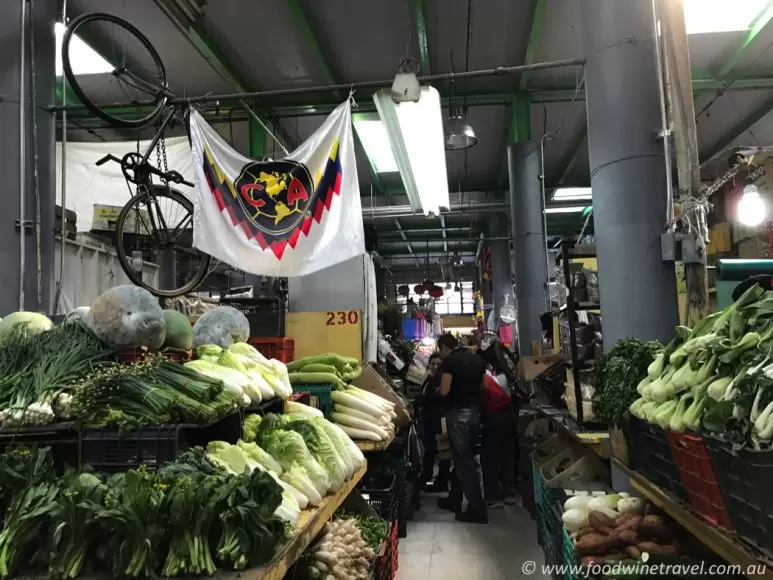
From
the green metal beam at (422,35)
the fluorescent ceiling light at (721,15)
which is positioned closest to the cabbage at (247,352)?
the green metal beam at (422,35)

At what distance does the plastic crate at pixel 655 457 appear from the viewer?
90.2 inches

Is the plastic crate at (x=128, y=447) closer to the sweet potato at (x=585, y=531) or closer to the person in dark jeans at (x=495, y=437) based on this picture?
the sweet potato at (x=585, y=531)

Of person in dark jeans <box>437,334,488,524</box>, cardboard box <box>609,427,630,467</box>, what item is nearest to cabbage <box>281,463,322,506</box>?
cardboard box <box>609,427,630,467</box>

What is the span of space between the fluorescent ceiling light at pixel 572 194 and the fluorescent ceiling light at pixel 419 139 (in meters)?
8.02

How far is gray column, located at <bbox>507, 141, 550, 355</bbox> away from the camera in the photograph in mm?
9438

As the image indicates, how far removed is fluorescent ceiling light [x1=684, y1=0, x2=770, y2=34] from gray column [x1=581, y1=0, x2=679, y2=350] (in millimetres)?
2365

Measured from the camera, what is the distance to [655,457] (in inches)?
97.9

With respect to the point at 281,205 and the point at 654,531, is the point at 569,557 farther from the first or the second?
the point at 281,205

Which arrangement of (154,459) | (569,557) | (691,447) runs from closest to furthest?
(691,447) → (154,459) → (569,557)

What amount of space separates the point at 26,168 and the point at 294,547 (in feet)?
12.8

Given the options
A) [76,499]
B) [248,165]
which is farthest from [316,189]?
[76,499]

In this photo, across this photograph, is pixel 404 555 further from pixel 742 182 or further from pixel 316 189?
pixel 742 182

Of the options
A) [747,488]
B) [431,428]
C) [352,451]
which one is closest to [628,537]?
[747,488]

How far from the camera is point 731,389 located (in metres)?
1.84
